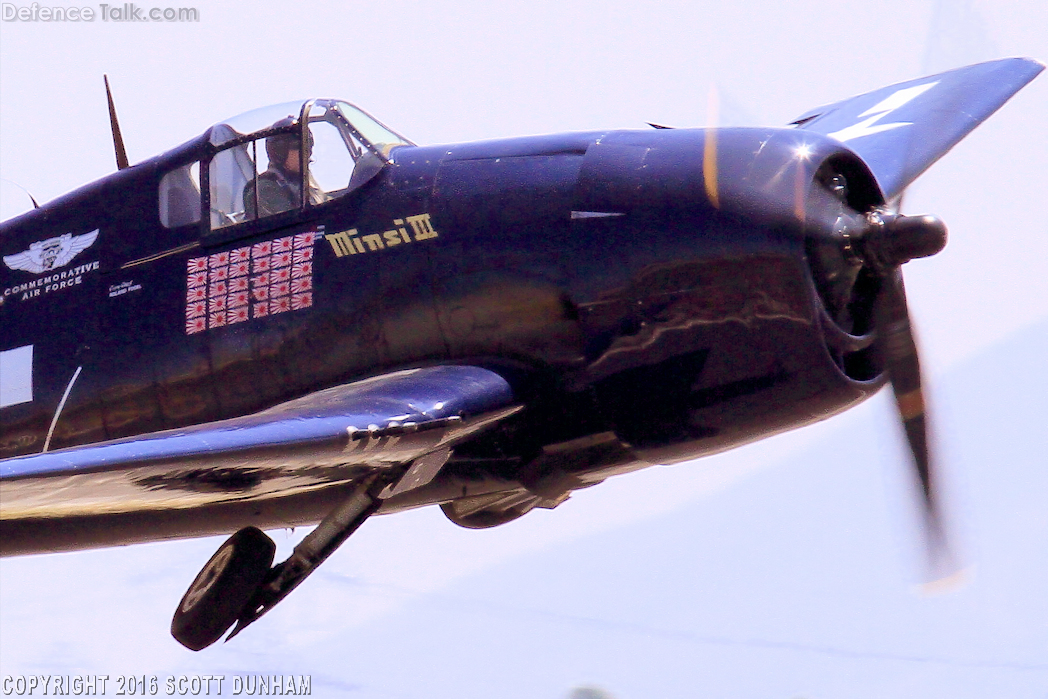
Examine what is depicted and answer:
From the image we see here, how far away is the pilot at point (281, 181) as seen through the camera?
8.60m

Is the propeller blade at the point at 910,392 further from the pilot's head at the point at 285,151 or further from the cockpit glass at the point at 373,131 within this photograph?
the pilot's head at the point at 285,151

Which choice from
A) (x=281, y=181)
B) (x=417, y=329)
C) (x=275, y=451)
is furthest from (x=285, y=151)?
(x=275, y=451)

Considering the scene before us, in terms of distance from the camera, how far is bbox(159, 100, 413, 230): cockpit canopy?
28.2ft

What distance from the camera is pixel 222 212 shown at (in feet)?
29.0

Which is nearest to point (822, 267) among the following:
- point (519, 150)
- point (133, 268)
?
point (519, 150)

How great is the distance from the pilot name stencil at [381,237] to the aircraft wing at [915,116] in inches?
119

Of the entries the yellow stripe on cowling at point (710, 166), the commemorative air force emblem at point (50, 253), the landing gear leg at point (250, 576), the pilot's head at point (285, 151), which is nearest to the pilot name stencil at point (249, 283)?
the pilot's head at point (285, 151)

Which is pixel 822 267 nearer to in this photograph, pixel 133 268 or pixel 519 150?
pixel 519 150

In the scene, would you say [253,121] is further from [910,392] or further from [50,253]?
[910,392]

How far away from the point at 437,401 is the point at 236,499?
1.64 metres

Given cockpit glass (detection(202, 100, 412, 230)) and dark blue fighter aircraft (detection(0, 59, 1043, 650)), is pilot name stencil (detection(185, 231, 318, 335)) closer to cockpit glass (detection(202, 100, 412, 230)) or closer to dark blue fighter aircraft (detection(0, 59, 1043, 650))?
dark blue fighter aircraft (detection(0, 59, 1043, 650))

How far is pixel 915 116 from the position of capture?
10.5 metres

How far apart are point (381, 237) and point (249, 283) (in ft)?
3.01

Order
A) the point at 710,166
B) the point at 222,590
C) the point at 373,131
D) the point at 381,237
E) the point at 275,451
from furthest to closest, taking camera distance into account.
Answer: the point at 373,131
the point at 381,237
the point at 222,590
the point at 710,166
the point at 275,451
